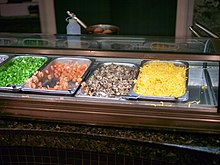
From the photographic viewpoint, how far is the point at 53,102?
1.57 metres

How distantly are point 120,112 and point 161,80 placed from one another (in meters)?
0.42

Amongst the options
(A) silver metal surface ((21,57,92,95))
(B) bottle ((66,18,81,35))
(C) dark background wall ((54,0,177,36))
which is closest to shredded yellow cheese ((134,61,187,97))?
(A) silver metal surface ((21,57,92,95))

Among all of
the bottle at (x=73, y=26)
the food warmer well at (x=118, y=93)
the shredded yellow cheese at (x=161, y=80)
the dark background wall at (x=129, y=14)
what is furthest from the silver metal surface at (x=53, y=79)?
the dark background wall at (x=129, y=14)

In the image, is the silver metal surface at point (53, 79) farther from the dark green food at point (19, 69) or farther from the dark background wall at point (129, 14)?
the dark background wall at point (129, 14)

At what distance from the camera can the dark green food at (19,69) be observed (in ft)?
6.12

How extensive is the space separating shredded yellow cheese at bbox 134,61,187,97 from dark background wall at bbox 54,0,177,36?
7.23ft

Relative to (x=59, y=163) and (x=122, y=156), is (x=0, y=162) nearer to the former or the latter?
(x=59, y=163)

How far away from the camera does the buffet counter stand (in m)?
1.40

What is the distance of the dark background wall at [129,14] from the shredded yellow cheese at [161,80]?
7.23 ft

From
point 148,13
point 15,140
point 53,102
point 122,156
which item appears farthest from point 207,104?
point 148,13

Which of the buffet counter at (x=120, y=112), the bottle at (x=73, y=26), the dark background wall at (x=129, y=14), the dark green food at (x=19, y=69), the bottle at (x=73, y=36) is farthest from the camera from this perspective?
the dark background wall at (x=129, y=14)

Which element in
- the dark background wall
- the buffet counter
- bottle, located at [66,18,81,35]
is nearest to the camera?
the buffet counter

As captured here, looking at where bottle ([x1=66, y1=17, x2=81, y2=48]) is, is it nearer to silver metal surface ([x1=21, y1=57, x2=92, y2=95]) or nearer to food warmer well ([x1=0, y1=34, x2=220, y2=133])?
food warmer well ([x1=0, y1=34, x2=220, y2=133])

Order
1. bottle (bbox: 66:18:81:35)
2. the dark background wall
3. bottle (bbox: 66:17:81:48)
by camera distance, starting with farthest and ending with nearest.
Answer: the dark background wall < bottle (bbox: 66:18:81:35) < bottle (bbox: 66:17:81:48)
